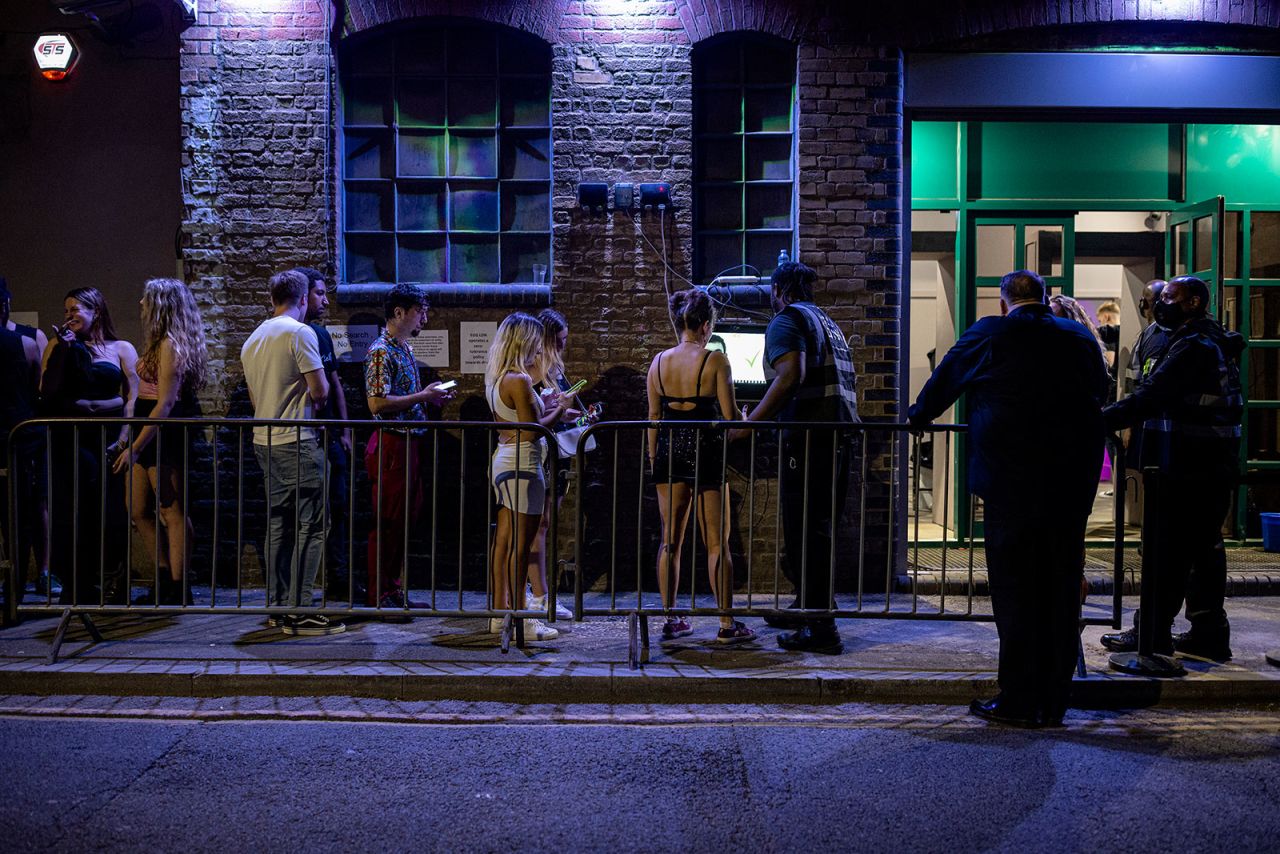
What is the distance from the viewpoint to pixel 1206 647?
599 cm

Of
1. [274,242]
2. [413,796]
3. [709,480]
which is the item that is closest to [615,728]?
[413,796]

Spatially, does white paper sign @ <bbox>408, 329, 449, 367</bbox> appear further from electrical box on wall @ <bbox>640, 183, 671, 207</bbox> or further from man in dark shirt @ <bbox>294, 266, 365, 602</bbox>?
electrical box on wall @ <bbox>640, 183, 671, 207</bbox>

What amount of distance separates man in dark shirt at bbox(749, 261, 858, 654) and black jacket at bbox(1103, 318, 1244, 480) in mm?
1489

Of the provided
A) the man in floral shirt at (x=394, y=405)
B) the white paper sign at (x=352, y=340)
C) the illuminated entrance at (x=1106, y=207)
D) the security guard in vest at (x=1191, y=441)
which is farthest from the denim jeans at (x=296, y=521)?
the illuminated entrance at (x=1106, y=207)

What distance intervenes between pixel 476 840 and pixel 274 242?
5.56 meters

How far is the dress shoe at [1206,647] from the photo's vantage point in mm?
5949

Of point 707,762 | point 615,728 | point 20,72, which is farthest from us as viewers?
point 20,72

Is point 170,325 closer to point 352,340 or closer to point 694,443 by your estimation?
point 352,340

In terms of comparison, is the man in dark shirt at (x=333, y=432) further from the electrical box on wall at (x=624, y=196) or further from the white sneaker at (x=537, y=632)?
the electrical box on wall at (x=624, y=196)

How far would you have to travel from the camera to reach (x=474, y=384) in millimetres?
8094

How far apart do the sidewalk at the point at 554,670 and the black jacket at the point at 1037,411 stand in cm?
112

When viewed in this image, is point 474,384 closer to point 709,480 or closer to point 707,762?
point 709,480

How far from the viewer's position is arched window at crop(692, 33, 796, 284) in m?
8.20

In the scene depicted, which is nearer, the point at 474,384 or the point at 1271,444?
the point at 474,384
